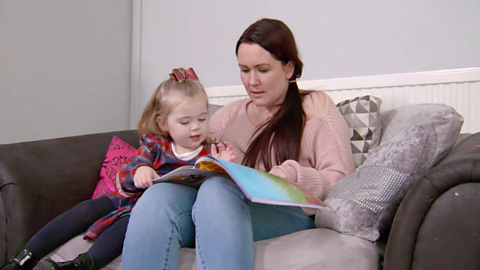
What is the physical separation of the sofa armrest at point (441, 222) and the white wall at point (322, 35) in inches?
39.0

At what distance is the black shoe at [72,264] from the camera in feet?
2.68

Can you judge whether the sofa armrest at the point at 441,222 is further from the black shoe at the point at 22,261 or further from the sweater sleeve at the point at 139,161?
the black shoe at the point at 22,261

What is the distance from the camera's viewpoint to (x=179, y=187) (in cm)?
87

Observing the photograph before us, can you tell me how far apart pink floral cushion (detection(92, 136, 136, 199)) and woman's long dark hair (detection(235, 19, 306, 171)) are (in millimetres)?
509

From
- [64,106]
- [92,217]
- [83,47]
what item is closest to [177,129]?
[92,217]

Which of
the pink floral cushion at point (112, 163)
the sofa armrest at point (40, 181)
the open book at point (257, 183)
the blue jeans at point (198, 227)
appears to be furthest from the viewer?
the pink floral cushion at point (112, 163)

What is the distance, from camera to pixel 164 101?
1127 millimetres

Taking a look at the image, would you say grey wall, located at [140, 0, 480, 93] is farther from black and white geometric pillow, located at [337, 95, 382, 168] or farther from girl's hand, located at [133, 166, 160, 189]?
girl's hand, located at [133, 166, 160, 189]

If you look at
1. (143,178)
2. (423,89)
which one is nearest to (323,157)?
(143,178)

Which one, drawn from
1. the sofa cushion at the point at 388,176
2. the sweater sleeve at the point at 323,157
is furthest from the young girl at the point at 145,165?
the sofa cushion at the point at 388,176

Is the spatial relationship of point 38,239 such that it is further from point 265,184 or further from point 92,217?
point 265,184

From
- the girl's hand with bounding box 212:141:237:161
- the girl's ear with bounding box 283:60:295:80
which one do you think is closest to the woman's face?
the girl's ear with bounding box 283:60:295:80

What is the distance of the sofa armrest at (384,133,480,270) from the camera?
2.13ft

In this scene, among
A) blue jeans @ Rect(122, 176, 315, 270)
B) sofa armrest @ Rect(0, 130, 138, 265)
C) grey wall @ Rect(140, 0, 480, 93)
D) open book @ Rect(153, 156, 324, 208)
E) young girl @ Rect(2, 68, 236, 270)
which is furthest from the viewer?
grey wall @ Rect(140, 0, 480, 93)
